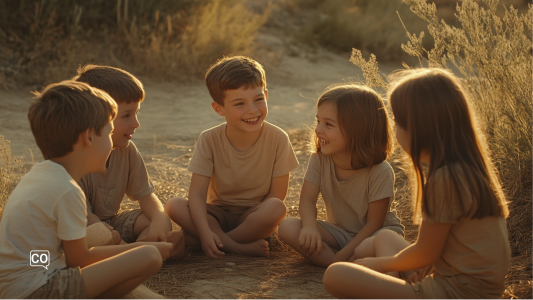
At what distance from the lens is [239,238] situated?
3.10 meters

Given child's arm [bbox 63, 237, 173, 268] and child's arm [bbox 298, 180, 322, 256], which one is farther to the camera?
child's arm [bbox 298, 180, 322, 256]

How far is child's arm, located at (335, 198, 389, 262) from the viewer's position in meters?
2.80

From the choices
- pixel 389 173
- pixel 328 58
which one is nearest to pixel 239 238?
pixel 389 173

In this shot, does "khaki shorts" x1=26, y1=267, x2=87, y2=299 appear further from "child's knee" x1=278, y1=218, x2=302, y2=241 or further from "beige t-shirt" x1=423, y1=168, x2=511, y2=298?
"beige t-shirt" x1=423, y1=168, x2=511, y2=298

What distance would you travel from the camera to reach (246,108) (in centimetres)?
307

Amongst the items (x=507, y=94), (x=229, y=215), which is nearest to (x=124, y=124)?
(x=229, y=215)

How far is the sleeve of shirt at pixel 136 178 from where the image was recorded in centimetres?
303

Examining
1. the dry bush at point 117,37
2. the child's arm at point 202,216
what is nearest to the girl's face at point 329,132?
the child's arm at point 202,216

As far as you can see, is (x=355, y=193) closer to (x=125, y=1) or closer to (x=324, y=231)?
(x=324, y=231)

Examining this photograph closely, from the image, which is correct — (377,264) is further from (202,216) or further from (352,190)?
(202,216)

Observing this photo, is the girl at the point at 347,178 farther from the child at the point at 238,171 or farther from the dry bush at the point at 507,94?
the dry bush at the point at 507,94

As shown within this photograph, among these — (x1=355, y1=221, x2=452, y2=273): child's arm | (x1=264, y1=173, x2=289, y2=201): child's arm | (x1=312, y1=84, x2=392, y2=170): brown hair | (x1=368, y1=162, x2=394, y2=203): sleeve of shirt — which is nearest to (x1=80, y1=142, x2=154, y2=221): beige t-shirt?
(x1=264, y1=173, x2=289, y2=201): child's arm

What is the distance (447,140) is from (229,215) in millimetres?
1688

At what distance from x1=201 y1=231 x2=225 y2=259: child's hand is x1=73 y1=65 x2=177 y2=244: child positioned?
0.55 ft
